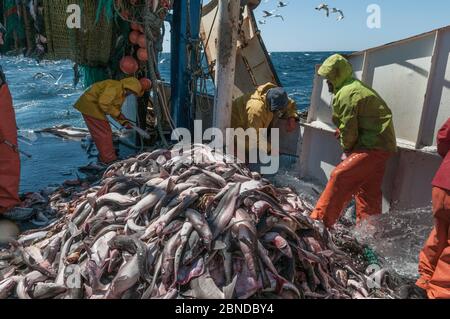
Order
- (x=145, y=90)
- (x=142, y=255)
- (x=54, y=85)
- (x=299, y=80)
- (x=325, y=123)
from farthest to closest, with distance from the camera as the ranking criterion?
(x=299, y=80)
(x=54, y=85)
(x=145, y=90)
(x=325, y=123)
(x=142, y=255)

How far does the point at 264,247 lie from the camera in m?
3.63

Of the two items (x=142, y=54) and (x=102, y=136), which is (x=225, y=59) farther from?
(x=102, y=136)

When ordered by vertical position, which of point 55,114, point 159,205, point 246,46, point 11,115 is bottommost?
point 55,114

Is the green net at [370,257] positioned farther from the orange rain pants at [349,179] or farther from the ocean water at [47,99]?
the ocean water at [47,99]

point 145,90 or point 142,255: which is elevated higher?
point 145,90

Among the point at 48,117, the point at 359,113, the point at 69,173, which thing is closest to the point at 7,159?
the point at 69,173

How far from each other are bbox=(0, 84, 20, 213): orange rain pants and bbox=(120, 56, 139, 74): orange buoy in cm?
247

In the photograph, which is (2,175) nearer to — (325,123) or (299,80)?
(325,123)

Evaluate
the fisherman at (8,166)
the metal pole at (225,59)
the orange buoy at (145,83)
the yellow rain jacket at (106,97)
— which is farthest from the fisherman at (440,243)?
the orange buoy at (145,83)

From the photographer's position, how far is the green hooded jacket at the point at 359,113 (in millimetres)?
4980

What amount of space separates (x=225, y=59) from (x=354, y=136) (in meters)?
2.34

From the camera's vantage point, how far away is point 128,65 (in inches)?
295

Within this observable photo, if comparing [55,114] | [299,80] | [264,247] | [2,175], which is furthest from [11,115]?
[299,80]
